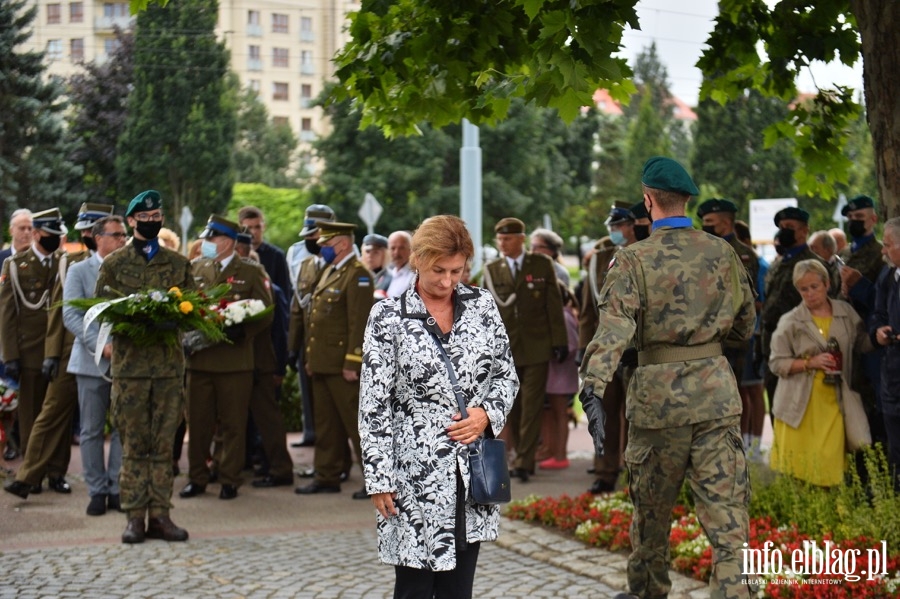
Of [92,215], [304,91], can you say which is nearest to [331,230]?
[92,215]

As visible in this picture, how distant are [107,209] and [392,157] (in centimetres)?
4133

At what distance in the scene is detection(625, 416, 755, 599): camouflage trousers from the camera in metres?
5.79

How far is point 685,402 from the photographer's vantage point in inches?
232

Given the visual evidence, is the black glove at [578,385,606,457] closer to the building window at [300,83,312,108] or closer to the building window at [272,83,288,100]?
the building window at [272,83,288,100]

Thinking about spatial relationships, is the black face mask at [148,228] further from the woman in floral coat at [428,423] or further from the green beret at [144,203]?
the woman in floral coat at [428,423]

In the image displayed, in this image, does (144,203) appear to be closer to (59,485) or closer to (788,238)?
(59,485)

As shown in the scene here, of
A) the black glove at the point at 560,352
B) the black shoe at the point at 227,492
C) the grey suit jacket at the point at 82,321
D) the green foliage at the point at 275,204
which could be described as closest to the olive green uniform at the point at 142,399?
the grey suit jacket at the point at 82,321

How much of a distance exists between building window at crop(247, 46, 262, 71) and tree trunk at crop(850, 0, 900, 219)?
6383 cm

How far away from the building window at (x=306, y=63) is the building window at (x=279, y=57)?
3.65ft

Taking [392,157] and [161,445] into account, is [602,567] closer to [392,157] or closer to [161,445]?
[161,445]

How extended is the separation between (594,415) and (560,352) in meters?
6.03

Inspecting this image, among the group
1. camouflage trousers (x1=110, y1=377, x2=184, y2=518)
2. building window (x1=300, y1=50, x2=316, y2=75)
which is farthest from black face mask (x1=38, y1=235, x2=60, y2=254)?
building window (x1=300, y1=50, x2=316, y2=75)

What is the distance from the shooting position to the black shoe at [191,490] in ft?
35.4

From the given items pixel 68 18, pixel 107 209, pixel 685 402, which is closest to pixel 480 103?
pixel 685 402
